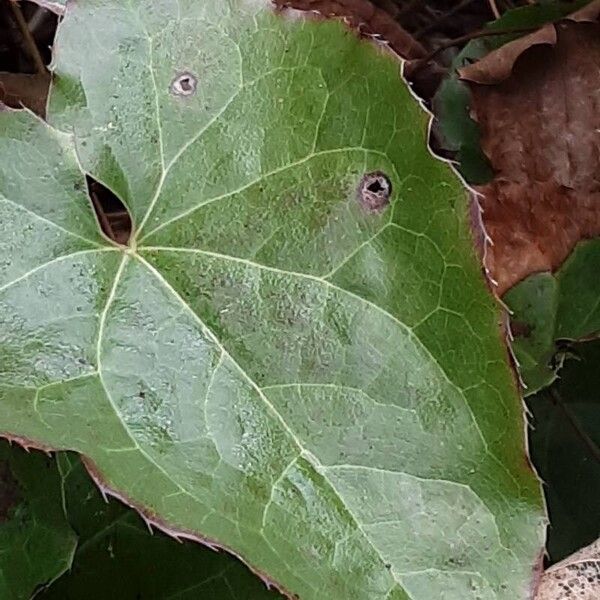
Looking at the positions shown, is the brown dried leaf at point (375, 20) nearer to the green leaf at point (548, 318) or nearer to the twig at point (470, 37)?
the twig at point (470, 37)

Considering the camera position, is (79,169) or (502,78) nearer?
(79,169)

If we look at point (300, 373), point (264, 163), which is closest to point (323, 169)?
point (264, 163)

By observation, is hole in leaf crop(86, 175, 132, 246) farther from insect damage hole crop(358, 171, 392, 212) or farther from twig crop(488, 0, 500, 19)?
twig crop(488, 0, 500, 19)

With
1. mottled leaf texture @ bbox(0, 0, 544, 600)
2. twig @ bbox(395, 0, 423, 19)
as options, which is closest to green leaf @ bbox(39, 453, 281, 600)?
mottled leaf texture @ bbox(0, 0, 544, 600)

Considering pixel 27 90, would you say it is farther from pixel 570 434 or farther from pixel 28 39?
pixel 570 434

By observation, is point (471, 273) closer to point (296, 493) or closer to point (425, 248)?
point (425, 248)
